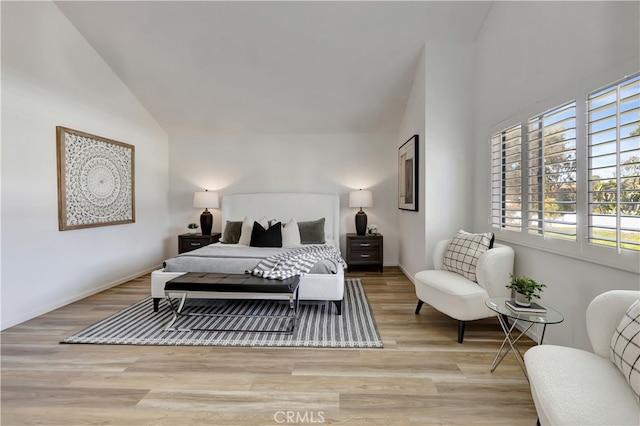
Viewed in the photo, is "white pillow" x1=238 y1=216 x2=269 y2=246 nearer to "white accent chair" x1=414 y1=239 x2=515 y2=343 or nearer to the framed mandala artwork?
the framed mandala artwork

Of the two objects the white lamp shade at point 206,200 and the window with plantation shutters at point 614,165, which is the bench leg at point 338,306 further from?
the white lamp shade at point 206,200

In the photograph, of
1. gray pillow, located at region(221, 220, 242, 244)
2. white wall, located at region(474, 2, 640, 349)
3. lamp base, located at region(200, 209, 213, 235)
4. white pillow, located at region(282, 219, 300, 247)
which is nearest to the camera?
white wall, located at region(474, 2, 640, 349)

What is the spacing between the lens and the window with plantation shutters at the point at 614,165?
67.6 inches

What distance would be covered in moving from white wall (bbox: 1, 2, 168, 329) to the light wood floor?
2.15 ft

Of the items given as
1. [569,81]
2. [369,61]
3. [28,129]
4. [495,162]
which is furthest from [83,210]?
[569,81]

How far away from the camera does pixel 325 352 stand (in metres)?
2.39

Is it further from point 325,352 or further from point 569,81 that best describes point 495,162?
point 325,352

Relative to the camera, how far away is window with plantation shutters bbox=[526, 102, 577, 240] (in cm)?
221

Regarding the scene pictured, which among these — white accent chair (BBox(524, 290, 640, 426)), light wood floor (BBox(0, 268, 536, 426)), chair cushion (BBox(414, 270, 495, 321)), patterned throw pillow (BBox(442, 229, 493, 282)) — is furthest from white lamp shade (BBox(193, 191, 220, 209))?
white accent chair (BBox(524, 290, 640, 426))

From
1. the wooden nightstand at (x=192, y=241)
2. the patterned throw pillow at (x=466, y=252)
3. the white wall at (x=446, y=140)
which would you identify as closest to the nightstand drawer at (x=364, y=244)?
the white wall at (x=446, y=140)

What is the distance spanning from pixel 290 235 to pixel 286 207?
89 centimetres

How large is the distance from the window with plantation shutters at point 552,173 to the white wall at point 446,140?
3.22 feet

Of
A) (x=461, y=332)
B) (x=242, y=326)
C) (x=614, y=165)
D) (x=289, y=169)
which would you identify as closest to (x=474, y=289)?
(x=461, y=332)

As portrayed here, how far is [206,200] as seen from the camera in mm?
5137
